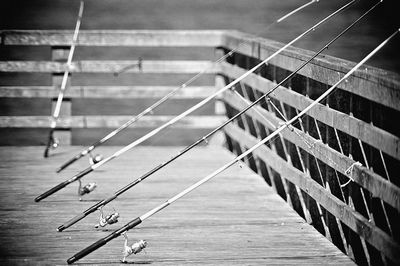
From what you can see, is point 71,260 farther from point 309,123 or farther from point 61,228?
point 309,123

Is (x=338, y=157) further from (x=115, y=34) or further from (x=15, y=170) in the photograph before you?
(x=115, y=34)

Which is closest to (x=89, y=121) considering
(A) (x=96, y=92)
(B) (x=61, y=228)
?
(A) (x=96, y=92)

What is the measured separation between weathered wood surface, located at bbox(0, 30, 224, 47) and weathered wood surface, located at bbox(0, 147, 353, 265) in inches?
45.5

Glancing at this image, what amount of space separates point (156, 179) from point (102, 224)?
5.99 ft

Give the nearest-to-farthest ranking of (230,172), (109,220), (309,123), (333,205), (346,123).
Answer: (346,123)
(333,205)
(109,220)
(309,123)
(230,172)

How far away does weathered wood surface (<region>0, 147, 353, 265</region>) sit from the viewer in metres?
4.57

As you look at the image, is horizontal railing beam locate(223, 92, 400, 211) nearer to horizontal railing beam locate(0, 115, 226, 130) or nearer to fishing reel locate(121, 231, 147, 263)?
fishing reel locate(121, 231, 147, 263)

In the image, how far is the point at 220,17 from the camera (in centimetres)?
3559

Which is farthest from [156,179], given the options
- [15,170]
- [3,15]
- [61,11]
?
[61,11]

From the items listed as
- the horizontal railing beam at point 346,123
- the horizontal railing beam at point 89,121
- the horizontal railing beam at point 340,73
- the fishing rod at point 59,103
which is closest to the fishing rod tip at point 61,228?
the horizontal railing beam at point 346,123

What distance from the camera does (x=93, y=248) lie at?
429cm

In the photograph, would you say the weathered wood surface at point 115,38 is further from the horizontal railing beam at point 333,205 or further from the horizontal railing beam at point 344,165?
the horizontal railing beam at point 344,165

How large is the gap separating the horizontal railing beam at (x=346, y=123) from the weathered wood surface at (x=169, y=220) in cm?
62

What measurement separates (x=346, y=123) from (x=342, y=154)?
196 millimetres
